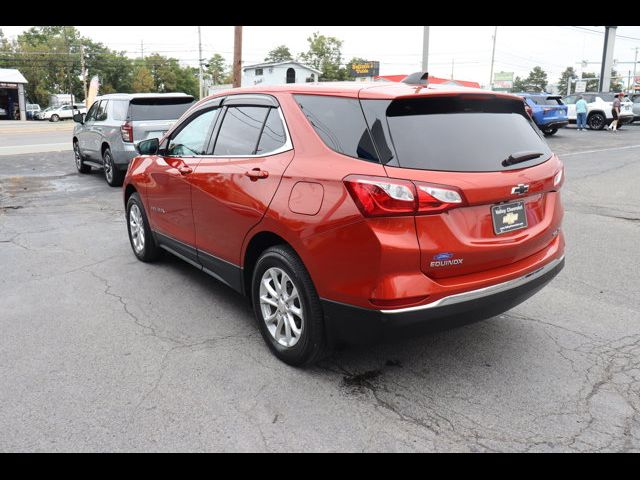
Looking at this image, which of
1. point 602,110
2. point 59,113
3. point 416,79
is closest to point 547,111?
point 602,110

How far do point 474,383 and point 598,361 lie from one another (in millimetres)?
916

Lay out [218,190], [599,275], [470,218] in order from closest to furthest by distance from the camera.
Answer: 1. [470,218]
2. [218,190]
3. [599,275]

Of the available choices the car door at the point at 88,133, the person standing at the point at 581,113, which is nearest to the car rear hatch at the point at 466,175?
the car door at the point at 88,133

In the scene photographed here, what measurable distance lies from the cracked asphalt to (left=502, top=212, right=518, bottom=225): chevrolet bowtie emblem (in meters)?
0.96

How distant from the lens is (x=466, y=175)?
9.80 ft

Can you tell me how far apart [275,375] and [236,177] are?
136 cm

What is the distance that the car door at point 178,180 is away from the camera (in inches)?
180

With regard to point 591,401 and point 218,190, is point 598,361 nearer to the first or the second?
point 591,401

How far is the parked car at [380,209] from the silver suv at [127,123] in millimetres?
7276

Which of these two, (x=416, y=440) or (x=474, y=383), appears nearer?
(x=416, y=440)

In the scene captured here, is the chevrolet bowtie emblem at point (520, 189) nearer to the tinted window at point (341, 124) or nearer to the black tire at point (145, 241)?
the tinted window at point (341, 124)

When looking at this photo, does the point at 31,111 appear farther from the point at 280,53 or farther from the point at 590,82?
the point at 590,82

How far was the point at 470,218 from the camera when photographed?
301 centimetres

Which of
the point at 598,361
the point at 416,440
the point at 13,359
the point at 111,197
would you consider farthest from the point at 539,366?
the point at 111,197
